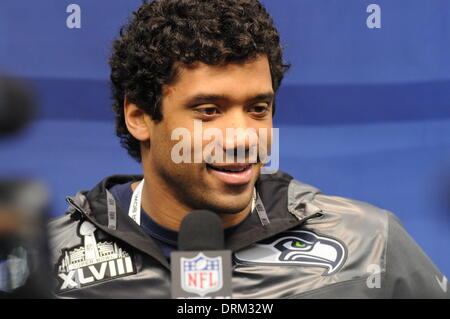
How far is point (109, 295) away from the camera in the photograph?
1836 millimetres

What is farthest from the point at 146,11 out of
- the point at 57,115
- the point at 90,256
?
the point at 90,256

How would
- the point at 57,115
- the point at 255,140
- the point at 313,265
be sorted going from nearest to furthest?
1. the point at 255,140
2. the point at 313,265
3. the point at 57,115

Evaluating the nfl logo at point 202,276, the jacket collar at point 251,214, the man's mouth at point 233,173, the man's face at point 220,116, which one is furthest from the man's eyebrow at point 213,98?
the nfl logo at point 202,276

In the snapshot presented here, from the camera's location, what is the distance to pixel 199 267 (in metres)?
1.23

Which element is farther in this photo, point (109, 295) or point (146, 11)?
point (146, 11)

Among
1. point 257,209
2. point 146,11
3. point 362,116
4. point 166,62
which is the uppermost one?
point 146,11

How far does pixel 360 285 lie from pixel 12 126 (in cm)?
110

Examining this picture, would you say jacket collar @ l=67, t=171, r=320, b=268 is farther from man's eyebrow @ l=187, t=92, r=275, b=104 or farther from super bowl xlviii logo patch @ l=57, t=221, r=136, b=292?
man's eyebrow @ l=187, t=92, r=275, b=104

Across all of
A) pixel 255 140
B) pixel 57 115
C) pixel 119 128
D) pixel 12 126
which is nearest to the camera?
pixel 12 126

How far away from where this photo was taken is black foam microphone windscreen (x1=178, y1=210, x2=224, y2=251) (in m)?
1.28

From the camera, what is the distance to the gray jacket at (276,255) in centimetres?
185

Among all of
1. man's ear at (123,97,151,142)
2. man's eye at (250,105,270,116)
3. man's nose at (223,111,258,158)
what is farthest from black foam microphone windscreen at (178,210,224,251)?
man's ear at (123,97,151,142)

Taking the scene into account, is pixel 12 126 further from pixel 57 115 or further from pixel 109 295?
pixel 57 115

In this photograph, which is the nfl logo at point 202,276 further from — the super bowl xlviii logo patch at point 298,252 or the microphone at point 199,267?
the super bowl xlviii logo patch at point 298,252
